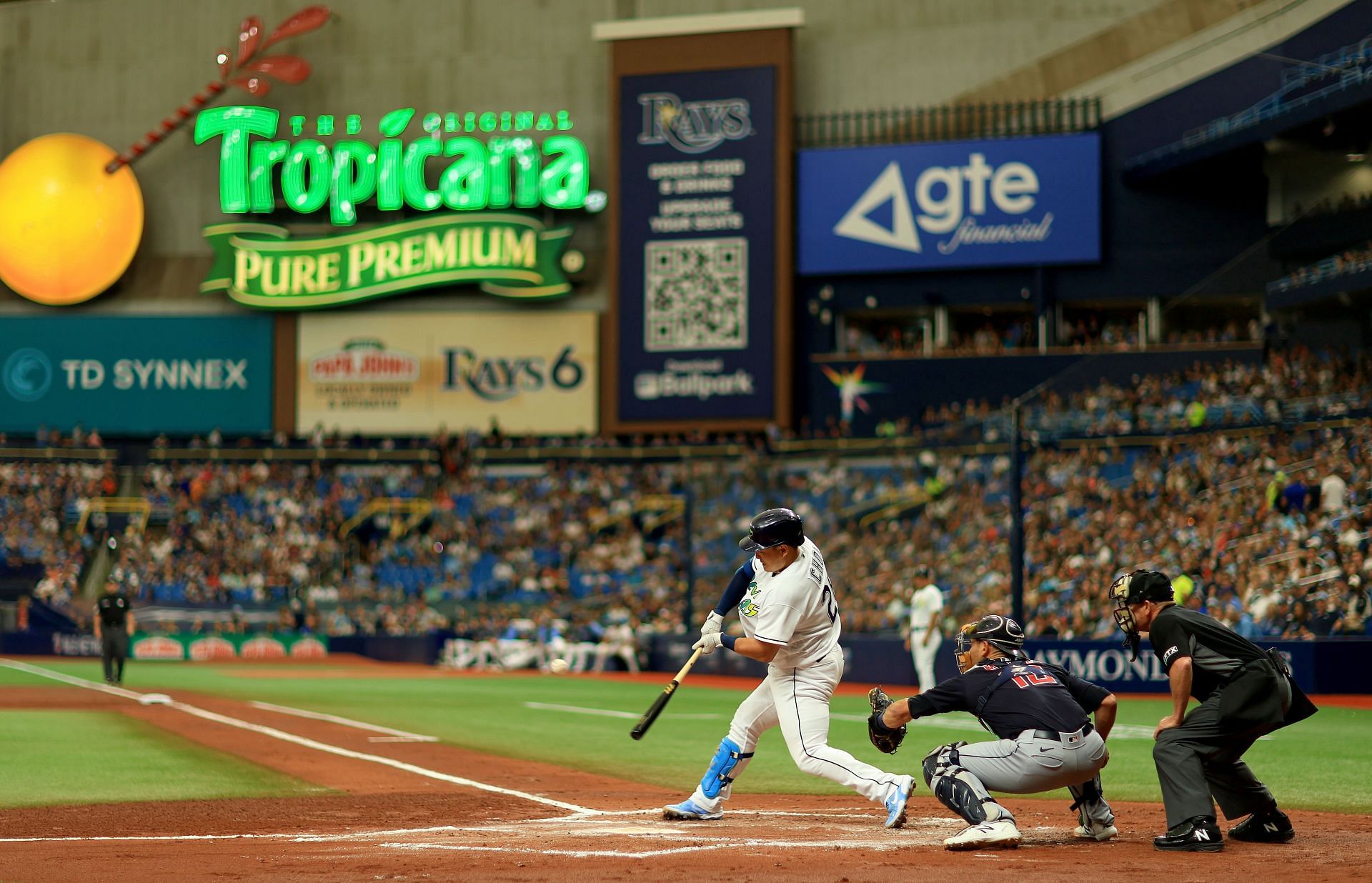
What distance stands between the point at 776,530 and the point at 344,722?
38.3 ft

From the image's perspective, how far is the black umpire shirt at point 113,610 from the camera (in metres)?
23.9

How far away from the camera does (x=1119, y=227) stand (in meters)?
40.7

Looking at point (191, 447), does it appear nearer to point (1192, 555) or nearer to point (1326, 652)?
point (1192, 555)

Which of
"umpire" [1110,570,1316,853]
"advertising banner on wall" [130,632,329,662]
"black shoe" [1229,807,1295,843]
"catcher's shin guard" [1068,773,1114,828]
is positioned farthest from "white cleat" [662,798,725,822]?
"advertising banner on wall" [130,632,329,662]

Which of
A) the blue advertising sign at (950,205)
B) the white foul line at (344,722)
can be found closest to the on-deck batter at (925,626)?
the white foul line at (344,722)

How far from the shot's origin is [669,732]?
17016 mm

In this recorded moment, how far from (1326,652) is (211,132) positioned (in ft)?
128

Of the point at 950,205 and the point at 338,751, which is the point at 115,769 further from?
the point at 950,205

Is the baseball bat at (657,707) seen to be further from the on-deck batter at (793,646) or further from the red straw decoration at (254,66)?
the red straw decoration at (254,66)

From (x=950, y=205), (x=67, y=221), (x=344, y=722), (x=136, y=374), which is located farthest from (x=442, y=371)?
(x=344, y=722)

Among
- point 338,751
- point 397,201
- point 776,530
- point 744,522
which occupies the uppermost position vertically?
point 397,201

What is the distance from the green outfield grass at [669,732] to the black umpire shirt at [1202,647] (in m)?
2.87

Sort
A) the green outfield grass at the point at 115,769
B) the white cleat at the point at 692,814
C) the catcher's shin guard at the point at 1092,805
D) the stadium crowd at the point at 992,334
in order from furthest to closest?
the stadium crowd at the point at 992,334
the green outfield grass at the point at 115,769
the white cleat at the point at 692,814
the catcher's shin guard at the point at 1092,805

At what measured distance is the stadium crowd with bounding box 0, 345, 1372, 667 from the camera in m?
24.6
